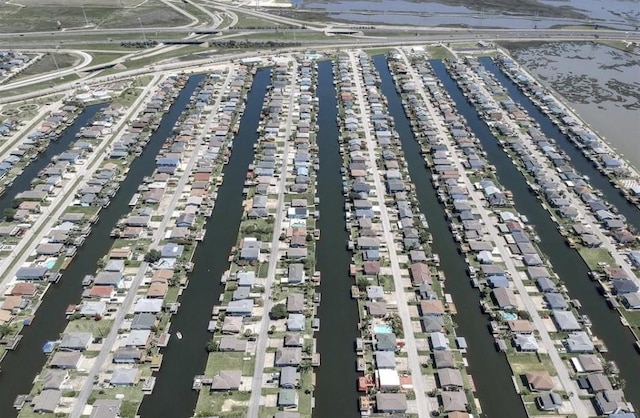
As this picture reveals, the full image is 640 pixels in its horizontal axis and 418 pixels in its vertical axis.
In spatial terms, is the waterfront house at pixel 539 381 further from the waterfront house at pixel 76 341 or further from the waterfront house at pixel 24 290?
the waterfront house at pixel 24 290

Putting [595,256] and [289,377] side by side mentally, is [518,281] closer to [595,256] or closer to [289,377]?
[595,256]

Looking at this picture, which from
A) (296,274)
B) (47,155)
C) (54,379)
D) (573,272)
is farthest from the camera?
(47,155)

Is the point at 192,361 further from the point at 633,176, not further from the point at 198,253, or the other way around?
the point at 633,176

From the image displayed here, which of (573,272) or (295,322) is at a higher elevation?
(573,272)

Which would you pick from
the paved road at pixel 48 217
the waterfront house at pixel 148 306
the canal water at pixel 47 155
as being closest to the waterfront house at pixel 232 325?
the waterfront house at pixel 148 306

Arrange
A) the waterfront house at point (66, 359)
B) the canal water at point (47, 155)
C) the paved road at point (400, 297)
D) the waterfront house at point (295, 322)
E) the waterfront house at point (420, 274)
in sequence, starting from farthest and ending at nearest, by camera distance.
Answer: the canal water at point (47, 155)
the waterfront house at point (420, 274)
the waterfront house at point (295, 322)
the waterfront house at point (66, 359)
the paved road at point (400, 297)

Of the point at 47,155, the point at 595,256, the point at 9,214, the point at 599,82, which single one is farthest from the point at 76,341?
the point at 599,82

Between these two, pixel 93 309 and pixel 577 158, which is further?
pixel 577 158
